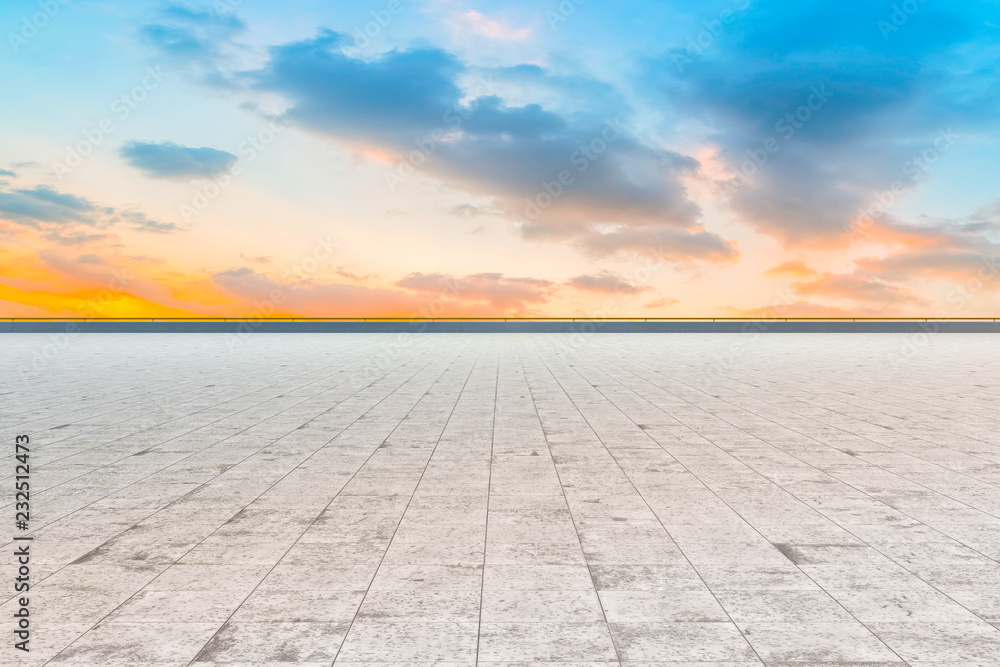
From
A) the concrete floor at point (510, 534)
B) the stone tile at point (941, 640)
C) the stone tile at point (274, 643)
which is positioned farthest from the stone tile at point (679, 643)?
the stone tile at point (274, 643)

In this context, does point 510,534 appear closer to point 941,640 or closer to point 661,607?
point 661,607

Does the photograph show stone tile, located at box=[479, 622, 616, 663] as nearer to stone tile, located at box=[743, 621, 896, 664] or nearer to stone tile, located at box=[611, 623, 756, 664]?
stone tile, located at box=[611, 623, 756, 664]

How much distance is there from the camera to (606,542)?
4777 millimetres

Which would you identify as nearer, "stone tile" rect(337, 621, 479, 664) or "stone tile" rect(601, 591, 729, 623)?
"stone tile" rect(337, 621, 479, 664)

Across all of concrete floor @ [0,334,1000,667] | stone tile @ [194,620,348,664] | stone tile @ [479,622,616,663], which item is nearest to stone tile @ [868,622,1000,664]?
concrete floor @ [0,334,1000,667]

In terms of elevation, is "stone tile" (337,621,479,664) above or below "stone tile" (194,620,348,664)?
above

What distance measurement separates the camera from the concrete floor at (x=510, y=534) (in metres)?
3.39

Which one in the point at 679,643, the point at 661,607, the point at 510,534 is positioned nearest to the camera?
the point at 679,643

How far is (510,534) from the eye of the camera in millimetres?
4957

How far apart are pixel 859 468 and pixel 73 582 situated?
7.12 metres

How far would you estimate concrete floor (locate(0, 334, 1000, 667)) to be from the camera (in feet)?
11.1

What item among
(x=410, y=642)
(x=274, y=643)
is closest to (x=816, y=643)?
(x=410, y=642)

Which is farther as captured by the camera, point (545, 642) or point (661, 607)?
point (661, 607)

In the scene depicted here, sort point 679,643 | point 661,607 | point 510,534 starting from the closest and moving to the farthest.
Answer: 1. point 679,643
2. point 661,607
3. point 510,534
